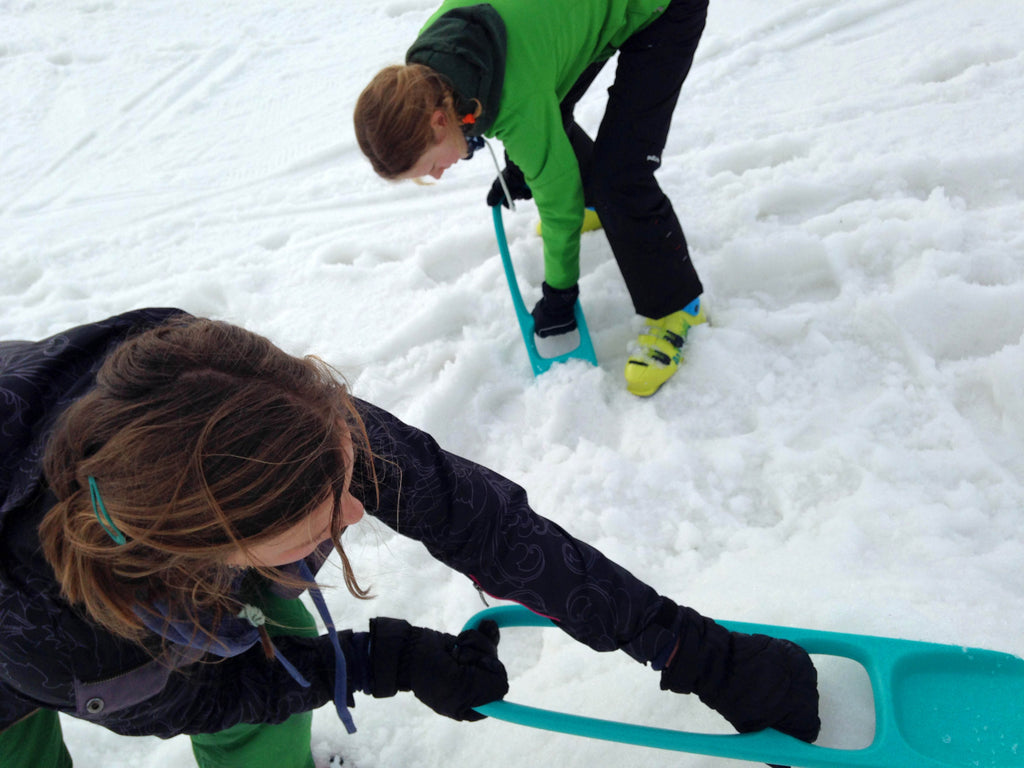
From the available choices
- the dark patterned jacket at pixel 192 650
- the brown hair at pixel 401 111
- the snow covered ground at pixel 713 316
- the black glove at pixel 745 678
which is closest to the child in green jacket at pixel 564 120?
the brown hair at pixel 401 111

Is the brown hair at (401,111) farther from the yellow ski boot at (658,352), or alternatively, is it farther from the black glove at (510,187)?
the yellow ski boot at (658,352)

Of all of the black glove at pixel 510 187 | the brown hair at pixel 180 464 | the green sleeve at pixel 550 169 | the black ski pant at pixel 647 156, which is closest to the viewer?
the brown hair at pixel 180 464

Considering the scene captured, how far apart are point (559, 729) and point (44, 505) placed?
727 mm

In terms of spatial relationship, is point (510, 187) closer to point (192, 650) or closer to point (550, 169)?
point (550, 169)

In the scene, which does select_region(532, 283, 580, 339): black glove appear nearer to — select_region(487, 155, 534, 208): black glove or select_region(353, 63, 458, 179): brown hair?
select_region(487, 155, 534, 208): black glove

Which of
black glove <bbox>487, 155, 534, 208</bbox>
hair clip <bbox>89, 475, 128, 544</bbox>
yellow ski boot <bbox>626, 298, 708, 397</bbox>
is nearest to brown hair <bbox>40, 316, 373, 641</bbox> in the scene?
hair clip <bbox>89, 475, 128, 544</bbox>

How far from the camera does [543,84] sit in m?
1.37

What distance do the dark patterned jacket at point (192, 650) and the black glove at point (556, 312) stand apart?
31.4 inches

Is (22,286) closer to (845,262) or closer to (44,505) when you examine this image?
(44,505)

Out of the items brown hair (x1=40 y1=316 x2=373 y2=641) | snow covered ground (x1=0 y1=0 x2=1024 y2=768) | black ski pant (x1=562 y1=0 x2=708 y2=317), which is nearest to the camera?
brown hair (x1=40 y1=316 x2=373 y2=641)

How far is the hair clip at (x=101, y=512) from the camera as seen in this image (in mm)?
617

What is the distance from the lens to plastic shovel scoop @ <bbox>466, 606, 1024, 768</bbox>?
0.96 meters

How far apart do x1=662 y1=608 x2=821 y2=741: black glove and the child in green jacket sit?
712mm

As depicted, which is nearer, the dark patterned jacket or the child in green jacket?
the dark patterned jacket
